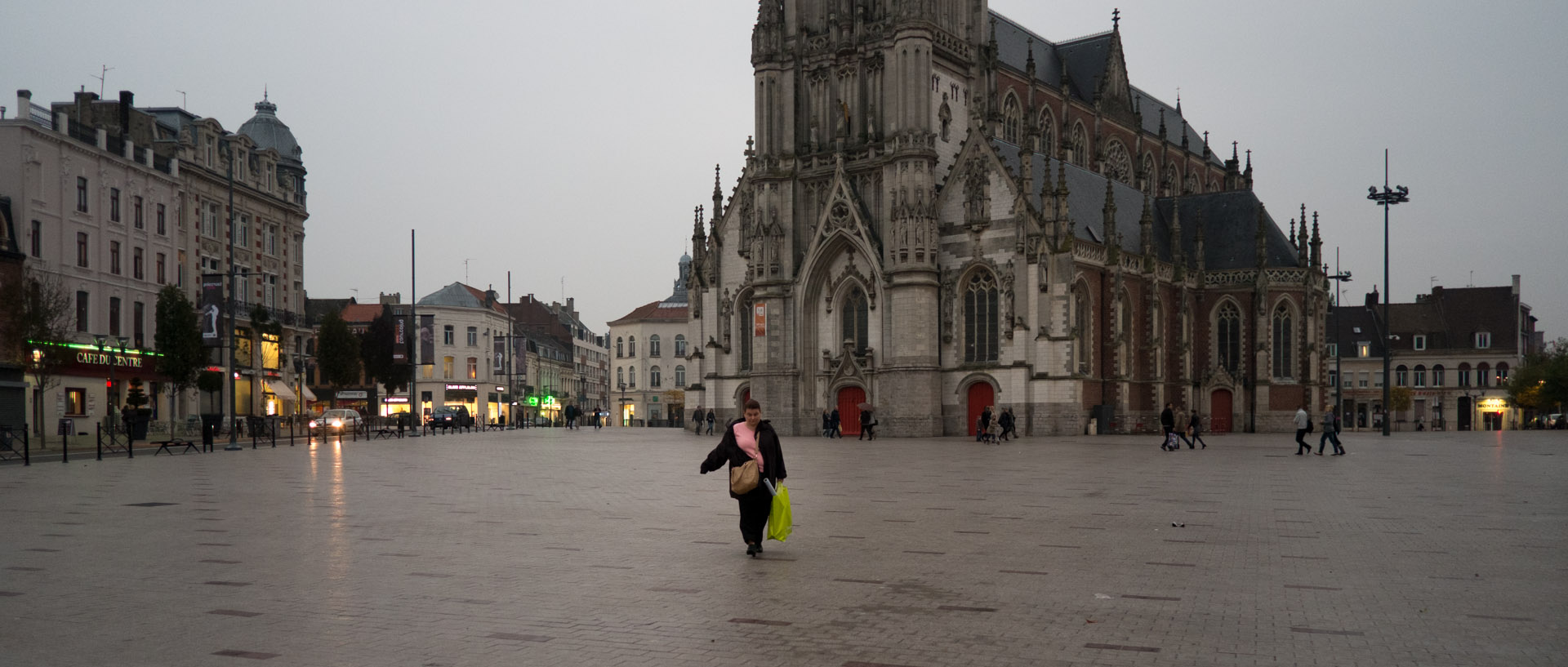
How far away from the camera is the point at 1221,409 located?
205 feet

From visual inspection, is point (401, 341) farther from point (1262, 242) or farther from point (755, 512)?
point (755, 512)

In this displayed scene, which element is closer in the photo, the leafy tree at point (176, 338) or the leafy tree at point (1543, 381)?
the leafy tree at point (176, 338)

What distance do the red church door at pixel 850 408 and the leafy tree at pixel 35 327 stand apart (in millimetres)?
30180

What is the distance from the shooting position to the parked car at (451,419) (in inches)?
2758

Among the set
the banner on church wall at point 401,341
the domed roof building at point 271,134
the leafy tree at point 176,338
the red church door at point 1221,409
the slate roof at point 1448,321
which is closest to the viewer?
the leafy tree at point 176,338

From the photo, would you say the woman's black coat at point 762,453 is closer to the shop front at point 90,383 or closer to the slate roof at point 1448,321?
the shop front at point 90,383

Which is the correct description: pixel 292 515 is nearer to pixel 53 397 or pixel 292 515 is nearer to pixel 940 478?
pixel 940 478

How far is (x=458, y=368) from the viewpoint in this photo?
326 feet

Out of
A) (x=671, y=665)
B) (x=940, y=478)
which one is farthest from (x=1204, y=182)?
(x=671, y=665)

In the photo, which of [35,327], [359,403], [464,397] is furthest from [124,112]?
[464,397]

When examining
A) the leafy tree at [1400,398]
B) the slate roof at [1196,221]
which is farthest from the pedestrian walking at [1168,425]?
the leafy tree at [1400,398]

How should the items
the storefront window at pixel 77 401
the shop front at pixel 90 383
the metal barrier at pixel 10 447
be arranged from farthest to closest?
the storefront window at pixel 77 401
the shop front at pixel 90 383
the metal barrier at pixel 10 447

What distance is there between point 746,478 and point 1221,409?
54939mm

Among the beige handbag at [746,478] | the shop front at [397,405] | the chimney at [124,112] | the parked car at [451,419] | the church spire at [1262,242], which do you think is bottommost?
the parked car at [451,419]
